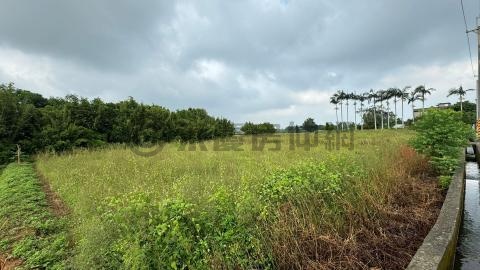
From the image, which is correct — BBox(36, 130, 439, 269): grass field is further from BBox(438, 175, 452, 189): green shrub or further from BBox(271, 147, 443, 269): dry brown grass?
BBox(438, 175, 452, 189): green shrub

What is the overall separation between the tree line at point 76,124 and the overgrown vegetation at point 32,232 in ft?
37.8

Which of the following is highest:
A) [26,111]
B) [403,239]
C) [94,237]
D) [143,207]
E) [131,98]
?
[131,98]

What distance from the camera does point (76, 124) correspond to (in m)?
18.2

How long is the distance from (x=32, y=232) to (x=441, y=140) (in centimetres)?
831

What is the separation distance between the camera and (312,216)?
333 cm

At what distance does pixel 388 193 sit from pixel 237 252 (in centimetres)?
294

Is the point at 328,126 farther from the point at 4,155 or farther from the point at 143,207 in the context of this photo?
the point at 143,207

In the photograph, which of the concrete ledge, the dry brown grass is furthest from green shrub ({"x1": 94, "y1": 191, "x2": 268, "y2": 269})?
the concrete ledge

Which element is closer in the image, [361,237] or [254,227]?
[254,227]

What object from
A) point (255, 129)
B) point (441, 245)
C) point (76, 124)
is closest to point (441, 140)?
point (441, 245)

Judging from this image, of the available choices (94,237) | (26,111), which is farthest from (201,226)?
(26,111)

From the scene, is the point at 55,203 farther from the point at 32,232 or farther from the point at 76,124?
the point at 76,124

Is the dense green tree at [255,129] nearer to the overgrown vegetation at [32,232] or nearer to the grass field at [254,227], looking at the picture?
the overgrown vegetation at [32,232]

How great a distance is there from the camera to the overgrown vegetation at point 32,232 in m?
3.27
